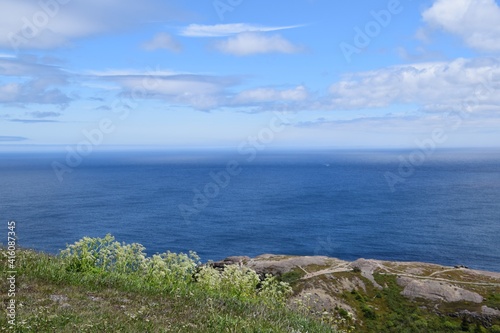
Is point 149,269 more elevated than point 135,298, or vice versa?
point 135,298

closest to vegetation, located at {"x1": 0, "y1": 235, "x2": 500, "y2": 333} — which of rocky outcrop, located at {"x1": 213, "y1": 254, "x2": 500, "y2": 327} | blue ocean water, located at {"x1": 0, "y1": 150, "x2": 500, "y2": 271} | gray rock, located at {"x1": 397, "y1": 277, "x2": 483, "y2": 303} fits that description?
rocky outcrop, located at {"x1": 213, "y1": 254, "x2": 500, "y2": 327}

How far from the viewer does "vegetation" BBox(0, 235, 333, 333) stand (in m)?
7.98

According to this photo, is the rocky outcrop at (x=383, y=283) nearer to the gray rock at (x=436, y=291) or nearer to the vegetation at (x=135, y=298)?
the gray rock at (x=436, y=291)

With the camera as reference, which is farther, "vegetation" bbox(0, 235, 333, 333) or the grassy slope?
"vegetation" bbox(0, 235, 333, 333)

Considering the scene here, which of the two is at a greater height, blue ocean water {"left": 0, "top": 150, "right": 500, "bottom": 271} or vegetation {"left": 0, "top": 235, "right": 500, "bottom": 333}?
vegetation {"left": 0, "top": 235, "right": 500, "bottom": 333}

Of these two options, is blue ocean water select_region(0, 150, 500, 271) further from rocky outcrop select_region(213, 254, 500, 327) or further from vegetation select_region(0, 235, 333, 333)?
vegetation select_region(0, 235, 333, 333)

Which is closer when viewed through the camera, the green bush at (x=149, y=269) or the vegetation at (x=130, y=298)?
the vegetation at (x=130, y=298)

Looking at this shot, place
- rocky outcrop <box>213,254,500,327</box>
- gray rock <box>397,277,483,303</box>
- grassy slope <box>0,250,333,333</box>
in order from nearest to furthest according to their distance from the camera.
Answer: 1. grassy slope <box>0,250,333,333</box>
2. rocky outcrop <box>213,254,500,327</box>
3. gray rock <box>397,277,483,303</box>

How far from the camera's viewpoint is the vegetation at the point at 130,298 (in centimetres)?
798

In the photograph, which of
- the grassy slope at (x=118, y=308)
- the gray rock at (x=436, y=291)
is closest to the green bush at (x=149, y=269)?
the grassy slope at (x=118, y=308)

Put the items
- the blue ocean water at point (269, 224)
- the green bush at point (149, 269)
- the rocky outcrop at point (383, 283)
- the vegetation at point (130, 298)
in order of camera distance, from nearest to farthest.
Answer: the vegetation at point (130, 298), the green bush at point (149, 269), the rocky outcrop at point (383, 283), the blue ocean water at point (269, 224)

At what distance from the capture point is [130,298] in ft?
33.7

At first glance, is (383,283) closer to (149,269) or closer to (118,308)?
(149,269)

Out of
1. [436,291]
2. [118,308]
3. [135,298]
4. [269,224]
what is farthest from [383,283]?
[118,308]
